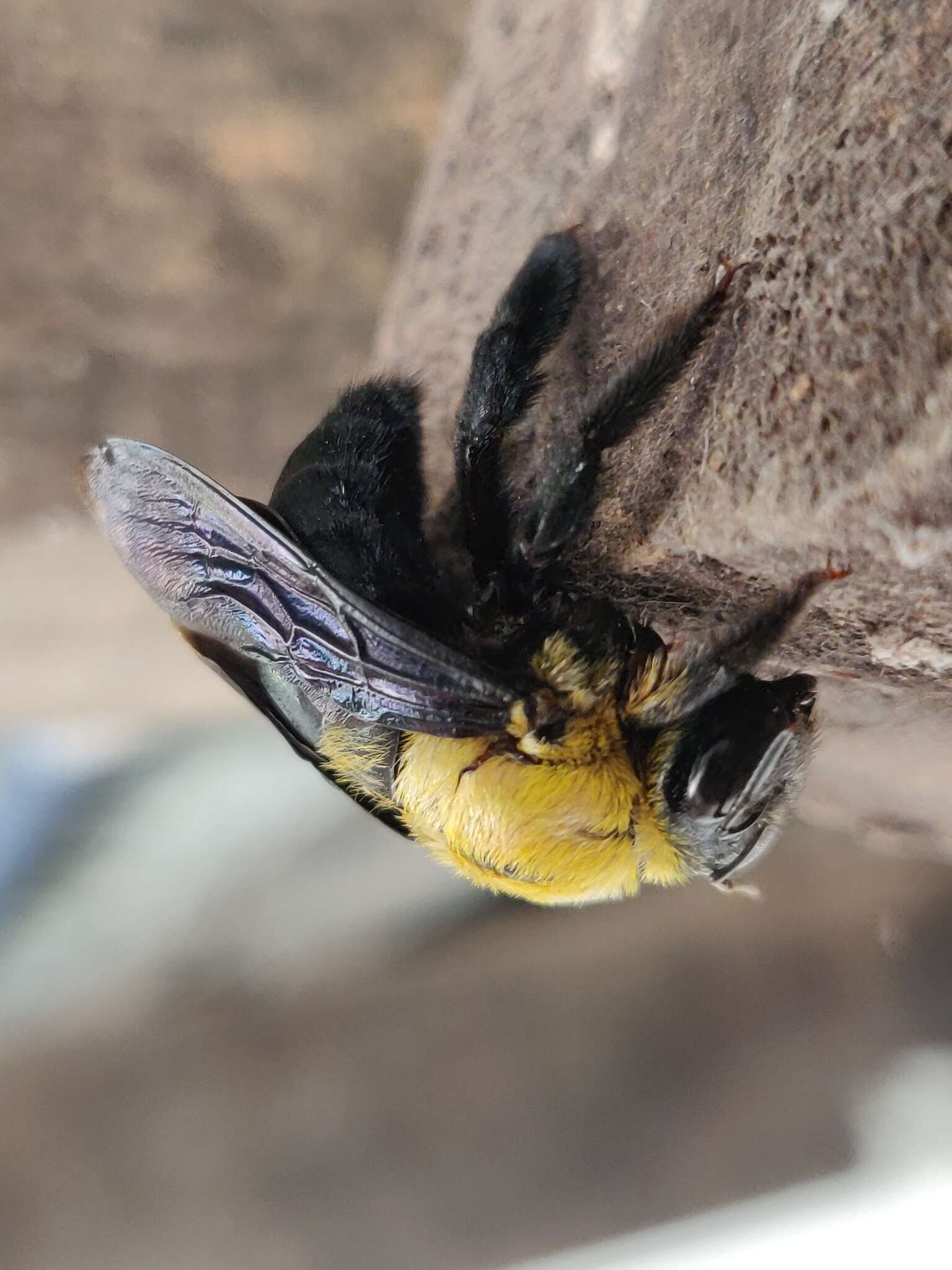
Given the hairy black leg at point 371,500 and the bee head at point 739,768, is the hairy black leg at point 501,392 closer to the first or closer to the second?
the hairy black leg at point 371,500

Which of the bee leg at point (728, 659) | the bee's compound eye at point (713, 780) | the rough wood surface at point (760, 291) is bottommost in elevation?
the bee's compound eye at point (713, 780)

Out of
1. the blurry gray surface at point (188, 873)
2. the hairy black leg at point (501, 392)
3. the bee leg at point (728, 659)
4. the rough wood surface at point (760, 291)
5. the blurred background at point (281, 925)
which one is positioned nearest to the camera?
the rough wood surface at point (760, 291)

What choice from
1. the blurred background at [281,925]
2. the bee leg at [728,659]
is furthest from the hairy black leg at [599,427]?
the blurred background at [281,925]

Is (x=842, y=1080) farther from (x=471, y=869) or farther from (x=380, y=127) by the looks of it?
(x=380, y=127)

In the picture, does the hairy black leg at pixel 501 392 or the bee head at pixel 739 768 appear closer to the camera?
the bee head at pixel 739 768

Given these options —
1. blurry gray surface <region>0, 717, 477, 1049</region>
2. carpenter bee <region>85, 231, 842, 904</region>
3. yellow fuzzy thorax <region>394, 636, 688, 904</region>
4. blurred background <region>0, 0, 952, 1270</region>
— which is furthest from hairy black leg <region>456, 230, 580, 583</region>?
blurry gray surface <region>0, 717, 477, 1049</region>

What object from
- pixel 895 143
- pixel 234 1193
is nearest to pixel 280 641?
pixel 895 143

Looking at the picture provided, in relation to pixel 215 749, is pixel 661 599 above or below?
below
